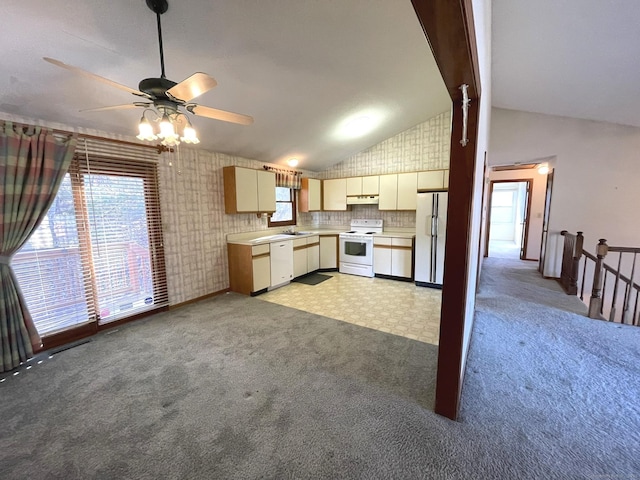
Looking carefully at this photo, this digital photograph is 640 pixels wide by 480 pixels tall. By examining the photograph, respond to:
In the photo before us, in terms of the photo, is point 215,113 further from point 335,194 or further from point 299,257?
point 335,194

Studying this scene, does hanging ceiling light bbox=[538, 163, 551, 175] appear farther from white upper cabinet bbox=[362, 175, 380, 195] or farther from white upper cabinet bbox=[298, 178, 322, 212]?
white upper cabinet bbox=[298, 178, 322, 212]

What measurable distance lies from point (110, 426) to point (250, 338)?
4.16 feet

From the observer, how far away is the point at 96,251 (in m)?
2.91

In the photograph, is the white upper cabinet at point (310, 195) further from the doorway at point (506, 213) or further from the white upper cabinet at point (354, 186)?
the doorway at point (506, 213)

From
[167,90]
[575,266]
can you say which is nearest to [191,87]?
[167,90]

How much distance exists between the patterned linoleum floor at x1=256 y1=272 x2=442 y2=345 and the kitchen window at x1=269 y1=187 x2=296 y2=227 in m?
1.32

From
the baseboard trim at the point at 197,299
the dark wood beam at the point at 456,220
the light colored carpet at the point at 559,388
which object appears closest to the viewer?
the dark wood beam at the point at 456,220

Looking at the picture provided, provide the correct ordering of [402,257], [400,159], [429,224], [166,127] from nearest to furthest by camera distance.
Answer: [166,127] < [429,224] < [402,257] < [400,159]

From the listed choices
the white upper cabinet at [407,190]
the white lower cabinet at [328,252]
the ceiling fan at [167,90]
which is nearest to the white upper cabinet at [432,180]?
the white upper cabinet at [407,190]

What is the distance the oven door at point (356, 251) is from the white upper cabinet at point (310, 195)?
0.98m

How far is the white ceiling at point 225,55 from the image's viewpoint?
5.66 ft

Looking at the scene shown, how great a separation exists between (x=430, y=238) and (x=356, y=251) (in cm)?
141

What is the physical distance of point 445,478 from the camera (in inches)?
52.7

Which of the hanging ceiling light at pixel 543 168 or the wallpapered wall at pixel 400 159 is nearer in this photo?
the wallpapered wall at pixel 400 159
